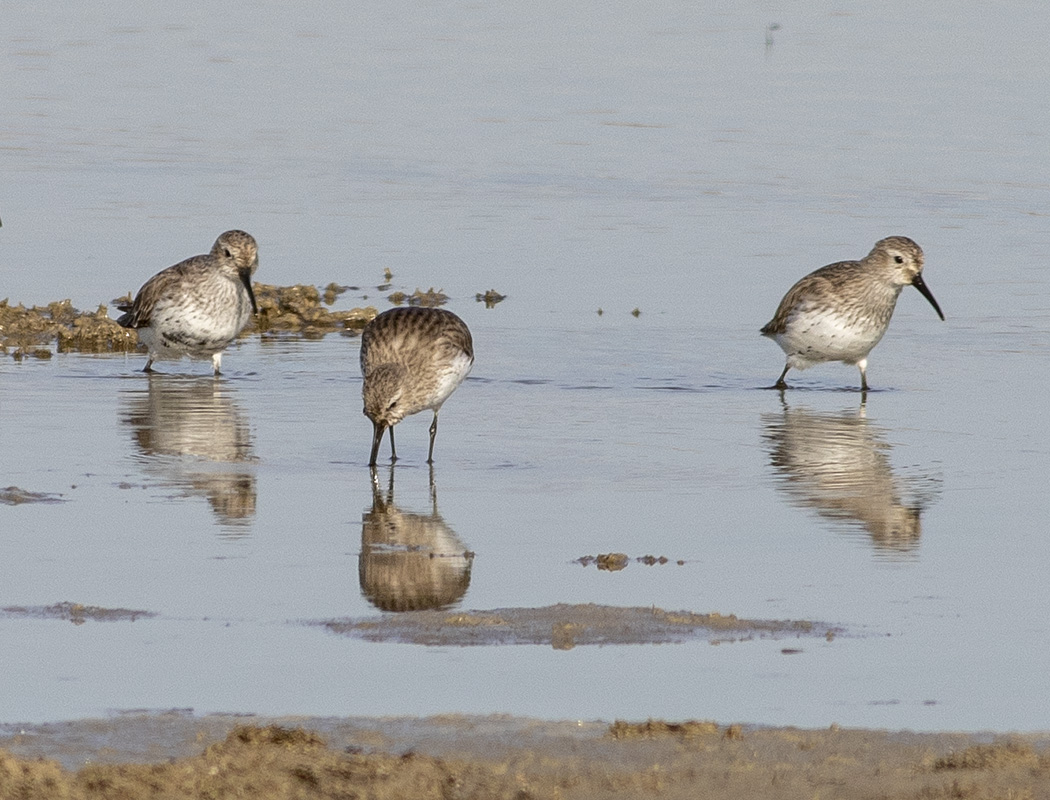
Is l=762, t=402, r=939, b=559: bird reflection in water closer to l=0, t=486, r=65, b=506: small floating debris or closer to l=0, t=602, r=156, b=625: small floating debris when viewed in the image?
l=0, t=602, r=156, b=625: small floating debris

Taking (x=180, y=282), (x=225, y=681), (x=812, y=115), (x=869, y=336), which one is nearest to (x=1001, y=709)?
(x=225, y=681)

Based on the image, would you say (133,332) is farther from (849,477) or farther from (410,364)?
(849,477)

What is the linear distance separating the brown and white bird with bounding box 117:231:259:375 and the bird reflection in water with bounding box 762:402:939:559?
177 inches

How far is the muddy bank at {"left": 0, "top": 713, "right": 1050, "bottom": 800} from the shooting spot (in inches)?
266

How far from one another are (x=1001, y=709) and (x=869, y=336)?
27.8 feet

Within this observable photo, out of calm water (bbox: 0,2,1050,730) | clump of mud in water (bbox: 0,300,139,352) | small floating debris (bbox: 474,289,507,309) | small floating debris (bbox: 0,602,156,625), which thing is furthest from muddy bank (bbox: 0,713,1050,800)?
small floating debris (bbox: 474,289,507,309)

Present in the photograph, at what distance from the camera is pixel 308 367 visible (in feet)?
53.5

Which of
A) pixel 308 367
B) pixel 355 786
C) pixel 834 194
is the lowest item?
pixel 355 786

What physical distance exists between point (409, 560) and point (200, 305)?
653 centimetres

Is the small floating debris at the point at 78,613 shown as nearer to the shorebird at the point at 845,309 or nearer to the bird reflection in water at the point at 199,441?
the bird reflection in water at the point at 199,441

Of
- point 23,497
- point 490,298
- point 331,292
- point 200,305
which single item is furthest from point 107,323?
point 23,497

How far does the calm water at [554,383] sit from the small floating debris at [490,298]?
0.68 ft

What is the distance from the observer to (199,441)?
13.4 meters

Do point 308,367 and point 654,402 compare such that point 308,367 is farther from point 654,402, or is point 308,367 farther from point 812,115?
point 812,115
